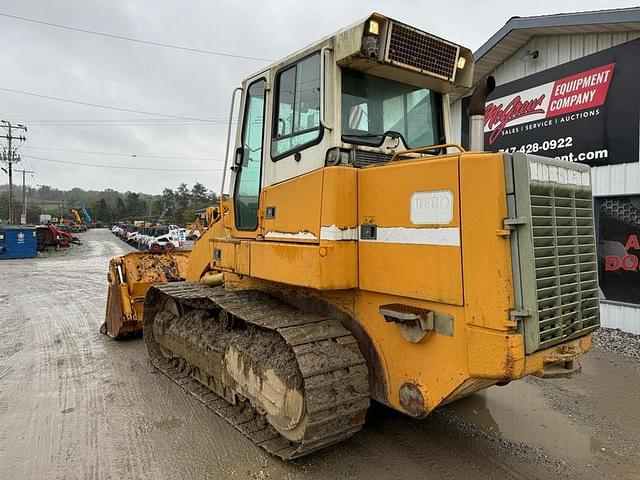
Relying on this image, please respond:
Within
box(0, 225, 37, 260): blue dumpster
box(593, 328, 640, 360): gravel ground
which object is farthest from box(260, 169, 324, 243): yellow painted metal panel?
box(0, 225, 37, 260): blue dumpster

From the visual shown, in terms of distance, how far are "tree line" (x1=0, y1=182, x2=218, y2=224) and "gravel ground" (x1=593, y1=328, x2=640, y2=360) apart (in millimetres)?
54486

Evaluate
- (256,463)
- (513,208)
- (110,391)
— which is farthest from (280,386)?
(110,391)

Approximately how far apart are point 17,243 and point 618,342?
2525cm

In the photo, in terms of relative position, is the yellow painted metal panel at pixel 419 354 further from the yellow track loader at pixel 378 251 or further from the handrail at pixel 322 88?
the handrail at pixel 322 88

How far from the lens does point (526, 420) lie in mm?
4203

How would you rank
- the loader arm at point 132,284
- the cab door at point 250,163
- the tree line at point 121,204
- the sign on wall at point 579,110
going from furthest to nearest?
1. the tree line at point 121,204
2. the sign on wall at point 579,110
3. the loader arm at point 132,284
4. the cab door at point 250,163

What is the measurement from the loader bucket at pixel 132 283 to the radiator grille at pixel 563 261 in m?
5.17

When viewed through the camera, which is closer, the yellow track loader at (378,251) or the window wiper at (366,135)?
the yellow track loader at (378,251)

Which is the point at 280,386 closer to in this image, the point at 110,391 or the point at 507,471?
the point at 507,471

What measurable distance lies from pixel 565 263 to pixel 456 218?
76cm

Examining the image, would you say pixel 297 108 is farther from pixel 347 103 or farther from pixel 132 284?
pixel 132 284

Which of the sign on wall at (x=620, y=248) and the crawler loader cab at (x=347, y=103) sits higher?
the crawler loader cab at (x=347, y=103)

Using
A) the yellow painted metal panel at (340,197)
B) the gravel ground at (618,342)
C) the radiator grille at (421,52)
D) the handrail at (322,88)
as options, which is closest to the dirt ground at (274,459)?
the gravel ground at (618,342)

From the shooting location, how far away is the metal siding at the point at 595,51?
7074 millimetres
